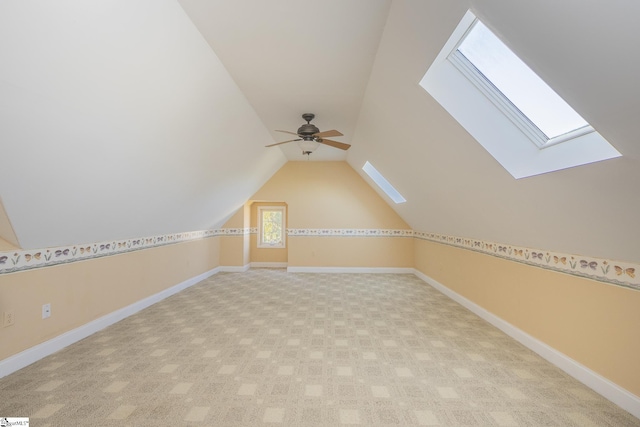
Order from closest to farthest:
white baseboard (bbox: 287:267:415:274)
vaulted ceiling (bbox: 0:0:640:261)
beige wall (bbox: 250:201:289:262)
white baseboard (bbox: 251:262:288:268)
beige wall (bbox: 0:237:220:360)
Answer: vaulted ceiling (bbox: 0:0:640:261), beige wall (bbox: 0:237:220:360), white baseboard (bbox: 287:267:415:274), white baseboard (bbox: 251:262:288:268), beige wall (bbox: 250:201:289:262)

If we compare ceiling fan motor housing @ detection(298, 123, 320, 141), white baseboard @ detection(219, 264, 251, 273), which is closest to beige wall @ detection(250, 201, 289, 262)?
white baseboard @ detection(219, 264, 251, 273)

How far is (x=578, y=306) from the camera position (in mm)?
2539

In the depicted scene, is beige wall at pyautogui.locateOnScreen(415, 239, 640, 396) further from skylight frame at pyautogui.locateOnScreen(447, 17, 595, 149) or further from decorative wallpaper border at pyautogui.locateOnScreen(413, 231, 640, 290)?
skylight frame at pyautogui.locateOnScreen(447, 17, 595, 149)

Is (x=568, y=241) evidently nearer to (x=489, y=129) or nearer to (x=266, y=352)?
(x=489, y=129)

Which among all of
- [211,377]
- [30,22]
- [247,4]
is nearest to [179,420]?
[211,377]

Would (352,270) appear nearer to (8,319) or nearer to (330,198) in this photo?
(330,198)

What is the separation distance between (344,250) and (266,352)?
448 centimetres

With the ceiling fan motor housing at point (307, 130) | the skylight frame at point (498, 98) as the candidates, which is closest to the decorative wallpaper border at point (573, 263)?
the skylight frame at point (498, 98)

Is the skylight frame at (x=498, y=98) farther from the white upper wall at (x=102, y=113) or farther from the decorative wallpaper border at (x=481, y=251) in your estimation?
the white upper wall at (x=102, y=113)

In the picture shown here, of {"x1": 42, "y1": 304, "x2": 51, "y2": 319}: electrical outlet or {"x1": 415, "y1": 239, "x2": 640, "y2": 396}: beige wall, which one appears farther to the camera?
{"x1": 42, "y1": 304, "x2": 51, "y2": 319}: electrical outlet

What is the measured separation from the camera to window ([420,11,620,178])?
1.92 m

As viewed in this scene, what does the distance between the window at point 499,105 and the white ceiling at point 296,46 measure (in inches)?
25.0

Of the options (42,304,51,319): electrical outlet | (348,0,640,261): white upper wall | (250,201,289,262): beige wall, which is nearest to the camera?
(348,0,640,261): white upper wall

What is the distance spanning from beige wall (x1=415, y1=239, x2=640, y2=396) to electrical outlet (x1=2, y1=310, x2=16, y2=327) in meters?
5.02
